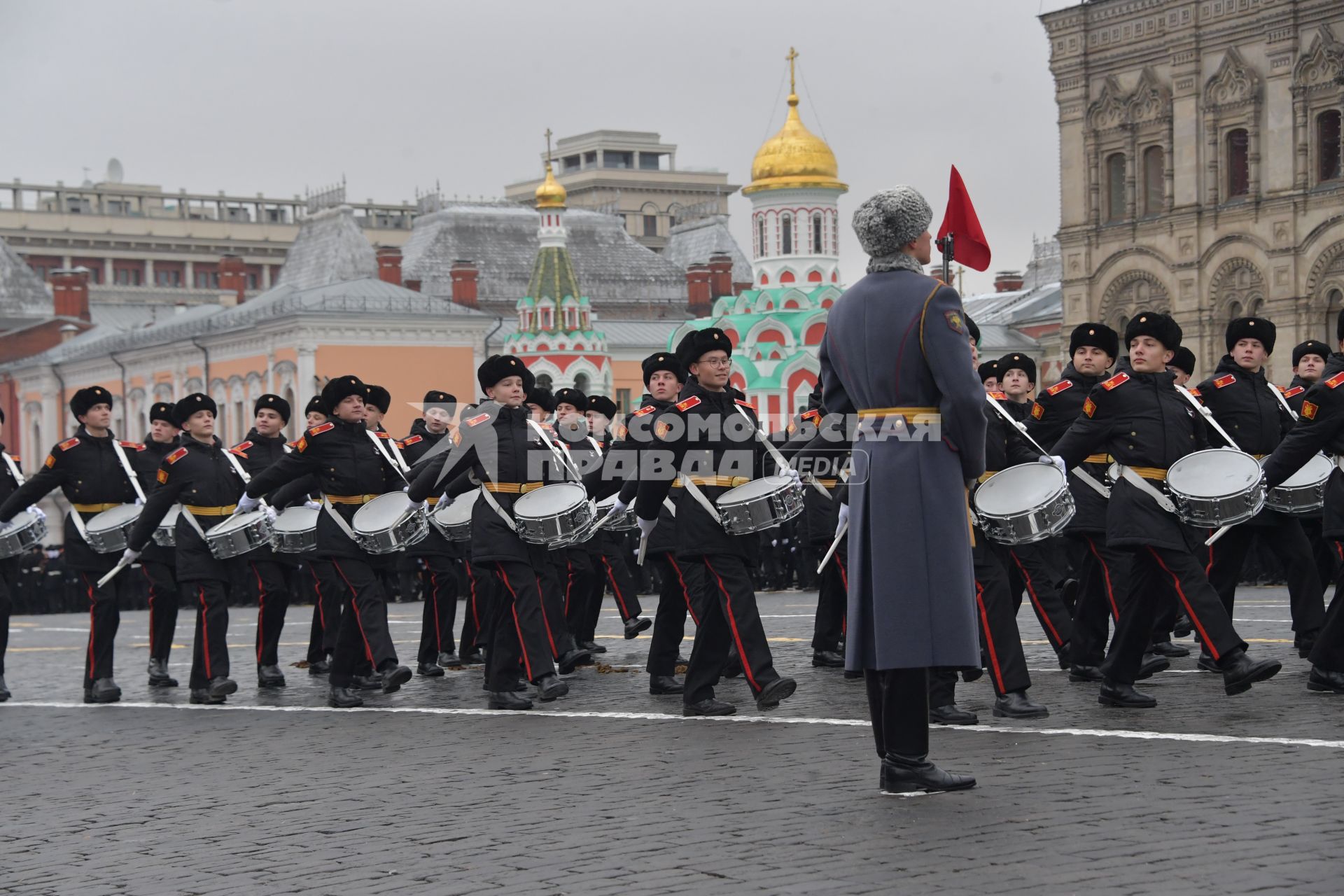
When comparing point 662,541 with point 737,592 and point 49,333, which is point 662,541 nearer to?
point 737,592

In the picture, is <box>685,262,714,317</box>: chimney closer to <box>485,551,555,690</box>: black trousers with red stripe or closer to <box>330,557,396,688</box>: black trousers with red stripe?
<box>330,557,396,688</box>: black trousers with red stripe

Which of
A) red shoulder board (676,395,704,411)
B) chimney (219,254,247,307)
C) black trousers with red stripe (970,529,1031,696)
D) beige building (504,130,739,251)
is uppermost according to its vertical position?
beige building (504,130,739,251)

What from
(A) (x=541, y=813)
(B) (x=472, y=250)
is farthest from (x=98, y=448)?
(B) (x=472, y=250)

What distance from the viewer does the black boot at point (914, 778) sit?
7.31 m

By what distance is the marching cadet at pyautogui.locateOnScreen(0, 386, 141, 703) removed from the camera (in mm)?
12641

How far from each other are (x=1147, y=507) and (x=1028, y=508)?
0.57 m

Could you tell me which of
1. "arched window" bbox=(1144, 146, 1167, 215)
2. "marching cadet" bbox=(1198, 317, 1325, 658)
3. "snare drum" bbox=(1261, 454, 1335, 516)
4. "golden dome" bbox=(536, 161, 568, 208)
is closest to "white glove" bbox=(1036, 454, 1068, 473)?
"snare drum" bbox=(1261, 454, 1335, 516)

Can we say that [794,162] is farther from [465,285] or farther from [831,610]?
[831,610]

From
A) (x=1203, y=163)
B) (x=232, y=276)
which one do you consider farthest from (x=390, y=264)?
(x=1203, y=163)

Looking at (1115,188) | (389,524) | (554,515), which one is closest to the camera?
(554,515)

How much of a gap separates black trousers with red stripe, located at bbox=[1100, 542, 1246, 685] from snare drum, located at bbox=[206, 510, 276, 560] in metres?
5.50

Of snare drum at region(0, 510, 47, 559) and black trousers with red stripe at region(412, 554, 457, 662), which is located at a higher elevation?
snare drum at region(0, 510, 47, 559)

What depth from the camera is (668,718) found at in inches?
396

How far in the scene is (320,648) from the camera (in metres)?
13.3
